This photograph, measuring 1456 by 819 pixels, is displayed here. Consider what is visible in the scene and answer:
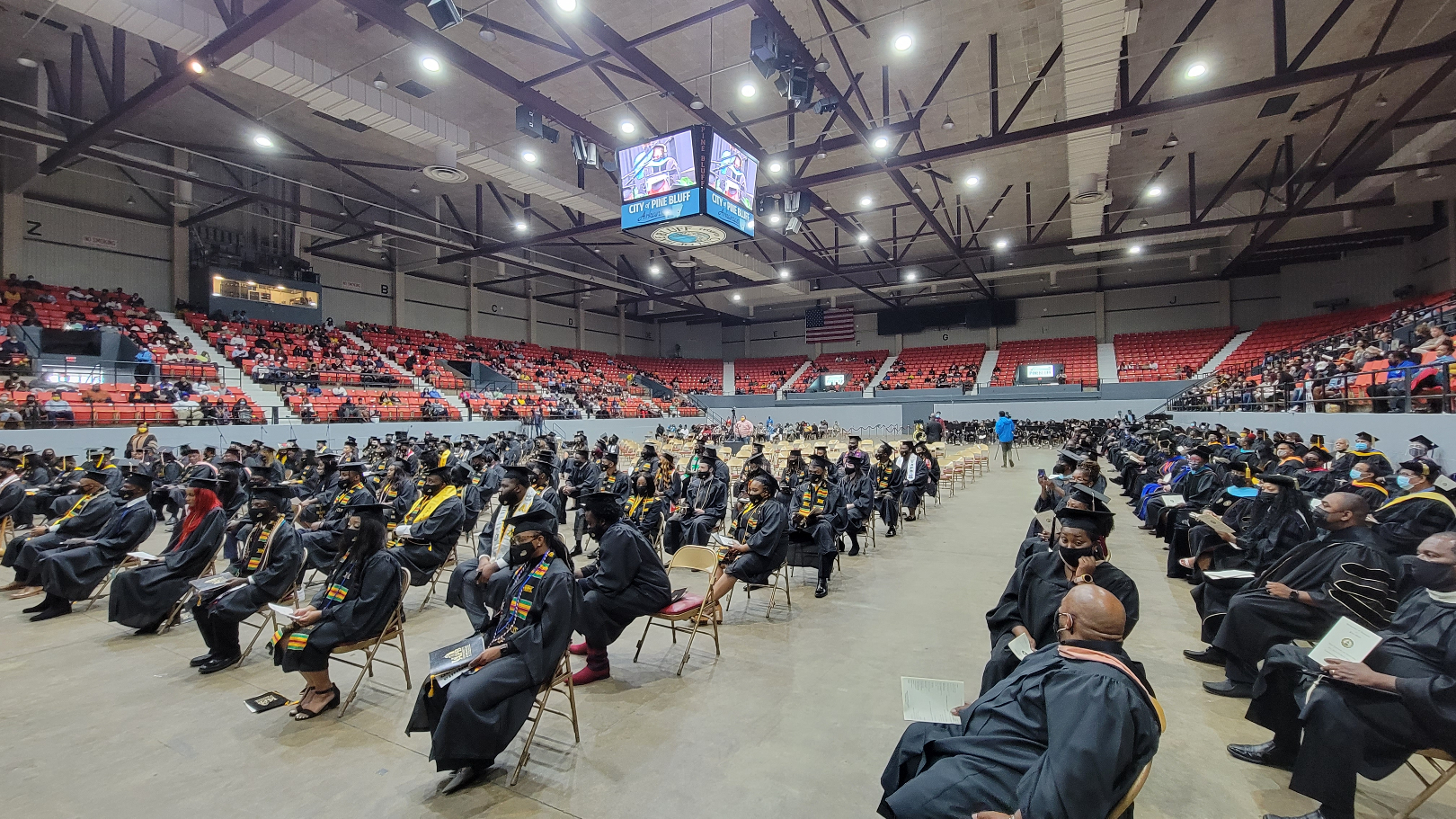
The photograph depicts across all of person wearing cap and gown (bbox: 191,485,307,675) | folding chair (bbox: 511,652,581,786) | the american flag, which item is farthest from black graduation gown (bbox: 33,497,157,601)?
the american flag

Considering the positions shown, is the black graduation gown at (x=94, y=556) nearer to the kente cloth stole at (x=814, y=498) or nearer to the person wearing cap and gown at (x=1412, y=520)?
the kente cloth stole at (x=814, y=498)

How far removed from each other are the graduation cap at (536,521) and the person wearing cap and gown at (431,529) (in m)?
2.52

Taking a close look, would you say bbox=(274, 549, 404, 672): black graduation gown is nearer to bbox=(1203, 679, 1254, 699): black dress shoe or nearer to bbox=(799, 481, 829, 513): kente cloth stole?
bbox=(799, 481, 829, 513): kente cloth stole

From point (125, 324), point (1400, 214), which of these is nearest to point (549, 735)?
point (125, 324)

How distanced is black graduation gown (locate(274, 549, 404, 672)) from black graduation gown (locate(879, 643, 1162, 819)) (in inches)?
124

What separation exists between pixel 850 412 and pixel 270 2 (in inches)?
1047

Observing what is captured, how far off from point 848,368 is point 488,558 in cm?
3202

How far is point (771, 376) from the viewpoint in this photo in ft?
120

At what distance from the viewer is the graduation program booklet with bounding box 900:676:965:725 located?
234 cm

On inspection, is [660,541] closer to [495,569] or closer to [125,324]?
[495,569]

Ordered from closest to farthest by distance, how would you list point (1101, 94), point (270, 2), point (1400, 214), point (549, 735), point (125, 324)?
point (549, 735) → point (270, 2) → point (1101, 94) → point (125, 324) → point (1400, 214)

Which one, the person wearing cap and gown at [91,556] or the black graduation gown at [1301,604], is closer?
the black graduation gown at [1301,604]

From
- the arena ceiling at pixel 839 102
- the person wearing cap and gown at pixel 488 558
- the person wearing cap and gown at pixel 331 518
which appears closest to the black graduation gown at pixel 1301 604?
the person wearing cap and gown at pixel 488 558

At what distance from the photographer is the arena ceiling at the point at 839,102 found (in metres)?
8.38
